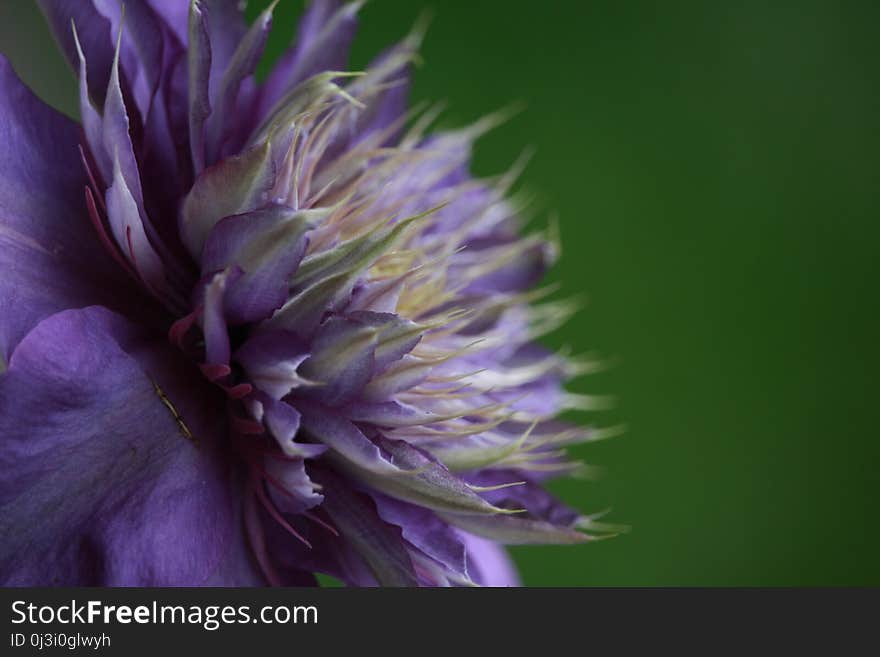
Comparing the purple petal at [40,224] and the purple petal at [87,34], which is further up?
the purple petal at [87,34]

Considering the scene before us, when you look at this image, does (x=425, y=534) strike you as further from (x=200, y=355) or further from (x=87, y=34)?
(x=87, y=34)

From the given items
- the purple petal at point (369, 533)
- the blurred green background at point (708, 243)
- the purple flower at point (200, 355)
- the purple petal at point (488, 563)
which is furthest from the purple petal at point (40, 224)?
the blurred green background at point (708, 243)

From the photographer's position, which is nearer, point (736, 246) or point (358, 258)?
point (358, 258)

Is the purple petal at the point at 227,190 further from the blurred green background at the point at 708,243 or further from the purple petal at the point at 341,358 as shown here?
the blurred green background at the point at 708,243

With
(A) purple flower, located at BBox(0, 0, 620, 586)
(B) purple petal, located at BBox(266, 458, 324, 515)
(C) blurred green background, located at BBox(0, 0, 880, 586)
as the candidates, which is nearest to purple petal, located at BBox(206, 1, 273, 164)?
(A) purple flower, located at BBox(0, 0, 620, 586)

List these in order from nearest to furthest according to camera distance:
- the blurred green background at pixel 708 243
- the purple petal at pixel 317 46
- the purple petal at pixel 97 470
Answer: the purple petal at pixel 97 470 < the purple petal at pixel 317 46 < the blurred green background at pixel 708 243

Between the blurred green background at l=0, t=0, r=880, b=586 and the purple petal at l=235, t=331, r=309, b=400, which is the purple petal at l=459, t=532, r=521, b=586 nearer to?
the purple petal at l=235, t=331, r=309, b=400

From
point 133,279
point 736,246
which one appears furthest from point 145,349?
point 736,246

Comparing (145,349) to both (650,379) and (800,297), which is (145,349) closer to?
(650,379)
